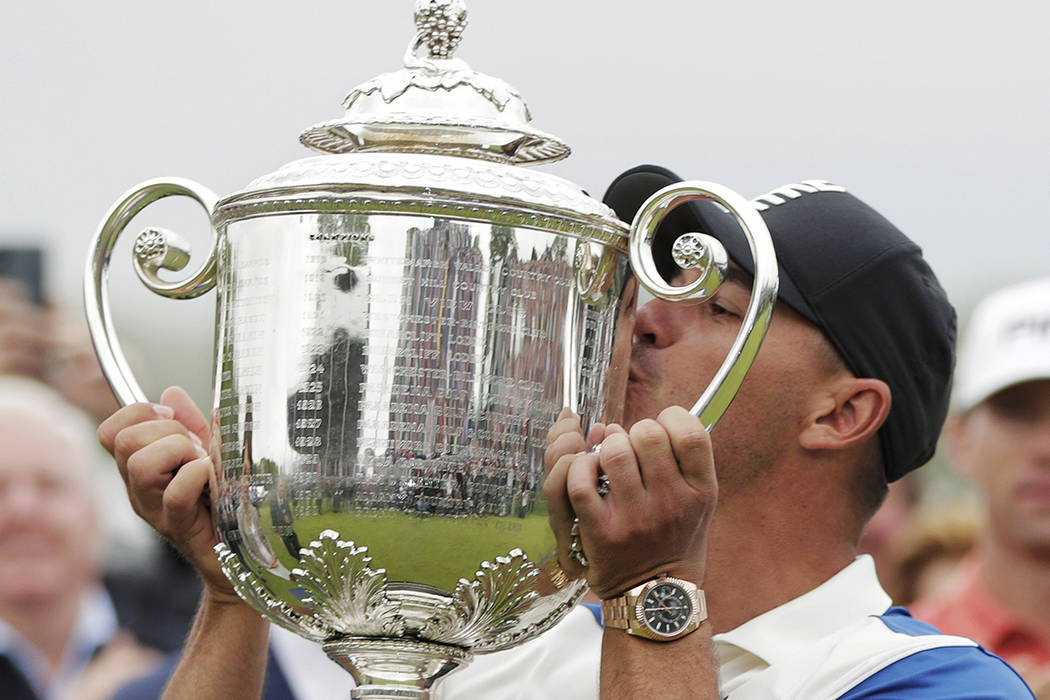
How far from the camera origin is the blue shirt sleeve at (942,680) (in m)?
2.35

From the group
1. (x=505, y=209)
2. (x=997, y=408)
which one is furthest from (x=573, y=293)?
(x=997, y=408)

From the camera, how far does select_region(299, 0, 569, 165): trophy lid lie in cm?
217

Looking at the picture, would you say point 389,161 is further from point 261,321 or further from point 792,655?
point 792,655

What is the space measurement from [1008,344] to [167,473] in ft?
7.01

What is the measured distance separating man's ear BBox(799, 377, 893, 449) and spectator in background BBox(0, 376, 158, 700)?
2149 millimetres

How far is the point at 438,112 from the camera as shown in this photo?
2180 mm

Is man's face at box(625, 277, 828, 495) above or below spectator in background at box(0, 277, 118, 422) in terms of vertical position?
above

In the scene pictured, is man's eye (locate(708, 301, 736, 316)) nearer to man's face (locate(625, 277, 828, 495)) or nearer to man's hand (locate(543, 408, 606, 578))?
man's face (locate(625, 277, 828, 495))

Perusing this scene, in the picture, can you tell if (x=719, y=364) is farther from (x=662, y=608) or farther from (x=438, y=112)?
(x=438, y=112)

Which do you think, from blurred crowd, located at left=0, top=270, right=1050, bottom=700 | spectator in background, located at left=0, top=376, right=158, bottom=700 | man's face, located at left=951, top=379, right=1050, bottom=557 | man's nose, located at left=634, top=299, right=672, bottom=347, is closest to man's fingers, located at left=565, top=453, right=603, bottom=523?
man's nose, located at left=634, top=299, right=672, bottom=347

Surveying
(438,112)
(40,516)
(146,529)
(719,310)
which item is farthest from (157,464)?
(146,529)

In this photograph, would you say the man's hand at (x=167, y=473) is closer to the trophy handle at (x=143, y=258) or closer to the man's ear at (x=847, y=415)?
the trophy handle at (x=143, y=258)

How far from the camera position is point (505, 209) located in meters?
2.09

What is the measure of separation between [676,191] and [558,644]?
0.92 m
